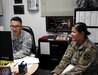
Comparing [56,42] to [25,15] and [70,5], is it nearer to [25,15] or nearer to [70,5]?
[70,5]

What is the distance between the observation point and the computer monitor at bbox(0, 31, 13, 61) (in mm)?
1581

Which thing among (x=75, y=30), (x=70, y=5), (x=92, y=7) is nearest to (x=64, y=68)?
(x=75, y=30)

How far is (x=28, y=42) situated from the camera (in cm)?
247

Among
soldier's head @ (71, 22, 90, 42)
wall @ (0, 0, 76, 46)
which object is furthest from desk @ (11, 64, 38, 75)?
wall @ (0, 0, 76, 46)

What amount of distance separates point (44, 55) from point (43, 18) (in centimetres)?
80

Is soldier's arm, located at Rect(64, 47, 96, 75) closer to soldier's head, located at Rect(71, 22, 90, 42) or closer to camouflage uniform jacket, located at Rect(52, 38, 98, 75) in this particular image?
camouflage uniform jacket, located at Rect(52, 38, 98, 75)

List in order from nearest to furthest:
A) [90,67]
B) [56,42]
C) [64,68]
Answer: [90,67], [64,68], [56,42]

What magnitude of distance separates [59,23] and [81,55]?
4.86ft

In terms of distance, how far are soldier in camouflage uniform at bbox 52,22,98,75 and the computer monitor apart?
0.81 m

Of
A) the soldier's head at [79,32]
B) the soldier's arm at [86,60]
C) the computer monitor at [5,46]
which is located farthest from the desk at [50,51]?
the computer monitor at [5,46]

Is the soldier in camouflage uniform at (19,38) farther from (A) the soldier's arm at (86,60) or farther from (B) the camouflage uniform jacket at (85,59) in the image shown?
(A) the soldier's arm at (86,60)

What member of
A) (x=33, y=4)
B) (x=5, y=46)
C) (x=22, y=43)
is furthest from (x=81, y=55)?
(x=33, y=4)

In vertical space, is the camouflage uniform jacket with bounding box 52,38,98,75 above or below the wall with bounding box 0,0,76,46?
below

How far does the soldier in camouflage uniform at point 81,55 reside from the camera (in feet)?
6.99
